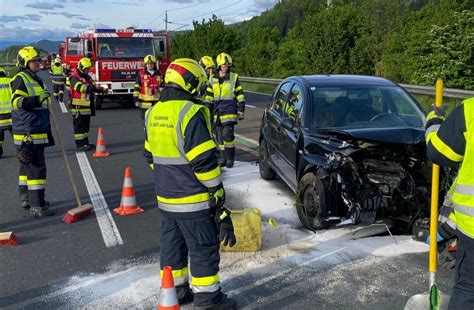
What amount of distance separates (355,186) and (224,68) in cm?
417

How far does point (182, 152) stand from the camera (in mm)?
3535

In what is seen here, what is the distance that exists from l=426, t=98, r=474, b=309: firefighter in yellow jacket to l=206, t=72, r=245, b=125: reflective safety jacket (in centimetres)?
584

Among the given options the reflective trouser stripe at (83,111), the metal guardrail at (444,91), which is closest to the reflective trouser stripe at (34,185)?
the reflective trouser stripe at (83,111)

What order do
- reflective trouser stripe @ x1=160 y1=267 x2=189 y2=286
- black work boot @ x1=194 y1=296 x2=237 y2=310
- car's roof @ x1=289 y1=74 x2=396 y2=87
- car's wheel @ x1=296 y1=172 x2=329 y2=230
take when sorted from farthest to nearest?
car's roof @ x1=289 y1=74 x2=396 y2=87 < car's wheel @ x1=296 y1=172 x2=329 y2=230 < reflective trouser stripe @ x1=160 y1=267 x2=189 y2=286 < black work boot @ x1=194 y1=296 x2=237 y2=310

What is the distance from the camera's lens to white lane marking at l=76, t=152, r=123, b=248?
217 inches

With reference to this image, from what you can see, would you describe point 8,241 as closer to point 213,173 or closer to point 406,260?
point 213,173

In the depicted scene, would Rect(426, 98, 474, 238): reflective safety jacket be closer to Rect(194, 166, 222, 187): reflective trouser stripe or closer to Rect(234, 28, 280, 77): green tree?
Rect(194, 166, 222, 187): reflective trouser stripe

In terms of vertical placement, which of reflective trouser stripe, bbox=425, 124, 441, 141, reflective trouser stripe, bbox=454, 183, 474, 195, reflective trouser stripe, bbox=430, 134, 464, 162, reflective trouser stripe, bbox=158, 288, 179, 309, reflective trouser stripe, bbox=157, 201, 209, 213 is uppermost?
reflective trouser stripe, bbox=425, 124, 441, 141

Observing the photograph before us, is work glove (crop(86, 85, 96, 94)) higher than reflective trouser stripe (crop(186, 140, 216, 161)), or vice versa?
work glove (crop(86, 85, 96, 94))

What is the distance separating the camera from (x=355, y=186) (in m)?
4.93

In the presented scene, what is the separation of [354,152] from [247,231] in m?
1.34

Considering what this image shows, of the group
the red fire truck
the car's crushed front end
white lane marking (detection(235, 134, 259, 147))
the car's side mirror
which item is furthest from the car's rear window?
the red fire truck

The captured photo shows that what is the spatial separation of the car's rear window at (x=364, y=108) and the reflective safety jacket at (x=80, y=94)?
21.1 ft

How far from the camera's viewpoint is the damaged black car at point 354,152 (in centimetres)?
490
